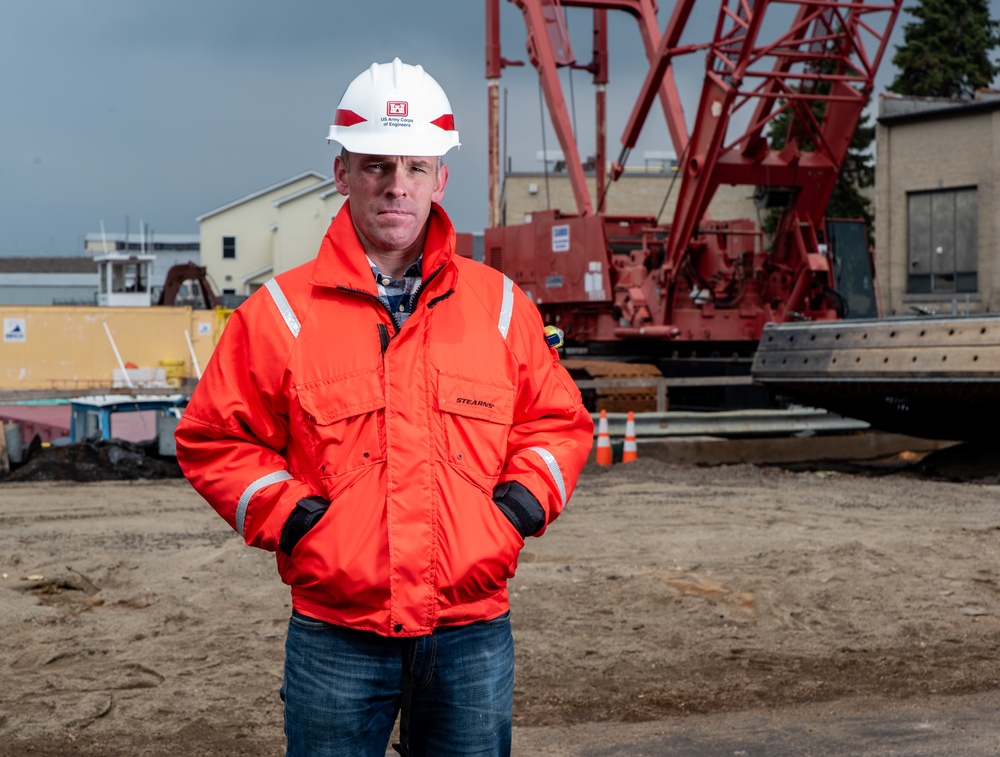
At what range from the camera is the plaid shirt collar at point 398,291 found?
118 inches

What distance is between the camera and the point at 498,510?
2844 mm

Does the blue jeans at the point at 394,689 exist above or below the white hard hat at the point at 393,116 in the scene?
below

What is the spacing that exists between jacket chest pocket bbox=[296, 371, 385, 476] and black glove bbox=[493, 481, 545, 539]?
28cm

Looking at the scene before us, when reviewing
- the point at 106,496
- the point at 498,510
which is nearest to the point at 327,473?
the point at 498,510

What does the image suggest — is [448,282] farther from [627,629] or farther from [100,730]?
[627,629]

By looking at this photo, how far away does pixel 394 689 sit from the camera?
113 inches

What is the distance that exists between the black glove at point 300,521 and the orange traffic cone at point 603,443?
11.9 m

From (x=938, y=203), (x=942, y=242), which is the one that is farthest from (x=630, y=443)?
(x=938, y=203)

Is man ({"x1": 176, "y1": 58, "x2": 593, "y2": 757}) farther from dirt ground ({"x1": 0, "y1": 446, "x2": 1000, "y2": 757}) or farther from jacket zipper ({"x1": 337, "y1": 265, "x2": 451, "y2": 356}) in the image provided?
dirt ground ({"x1": 0, "y1": 446, "x2": 1000, "y2": 757})

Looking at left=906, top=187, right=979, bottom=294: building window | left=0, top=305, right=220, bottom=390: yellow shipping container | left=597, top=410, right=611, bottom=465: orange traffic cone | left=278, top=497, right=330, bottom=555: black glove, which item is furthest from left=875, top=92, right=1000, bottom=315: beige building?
left=278, top=497, right=330, bottom=555: black glove

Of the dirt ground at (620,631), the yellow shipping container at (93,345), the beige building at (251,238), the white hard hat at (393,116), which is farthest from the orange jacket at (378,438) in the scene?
the beige building at (251,238)

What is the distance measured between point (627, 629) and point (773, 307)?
11155 millimetres

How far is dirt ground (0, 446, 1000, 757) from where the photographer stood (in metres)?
5.50

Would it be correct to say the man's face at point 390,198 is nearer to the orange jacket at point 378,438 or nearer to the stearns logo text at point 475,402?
the orange jacket at point 378,438
